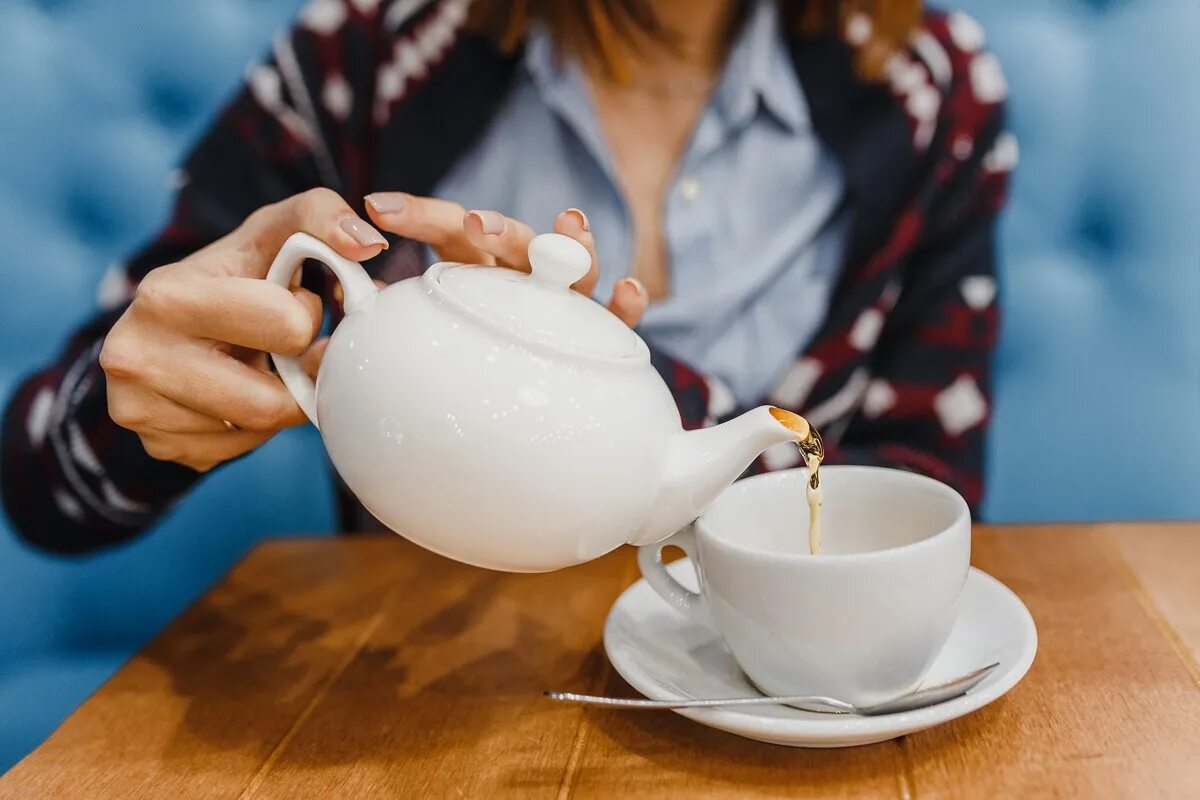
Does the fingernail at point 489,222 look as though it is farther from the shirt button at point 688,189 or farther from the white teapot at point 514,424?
the shirt button at point 688,189

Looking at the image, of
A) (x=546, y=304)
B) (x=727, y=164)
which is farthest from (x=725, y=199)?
(x=546, y=304)

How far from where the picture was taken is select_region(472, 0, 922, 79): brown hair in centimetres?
121

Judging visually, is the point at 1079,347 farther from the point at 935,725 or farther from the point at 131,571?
the point at 131,571

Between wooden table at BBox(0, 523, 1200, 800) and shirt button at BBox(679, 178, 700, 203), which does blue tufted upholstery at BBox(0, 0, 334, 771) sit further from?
shirt button at BBox(679, 178, 700, 203)

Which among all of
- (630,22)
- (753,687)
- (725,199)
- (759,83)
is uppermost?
(630,22)

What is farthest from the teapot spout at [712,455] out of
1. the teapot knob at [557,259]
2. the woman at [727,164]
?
the woman at [727,164]

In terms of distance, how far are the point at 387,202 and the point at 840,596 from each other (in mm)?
381

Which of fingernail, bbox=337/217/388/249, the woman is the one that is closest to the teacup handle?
fingernail, bbox=337/217/388/249

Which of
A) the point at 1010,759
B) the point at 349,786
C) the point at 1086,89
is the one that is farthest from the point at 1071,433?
the point at 349,786

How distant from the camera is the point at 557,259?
1.90ft

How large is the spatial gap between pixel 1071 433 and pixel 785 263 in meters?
0.40

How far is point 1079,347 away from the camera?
125 centimetres

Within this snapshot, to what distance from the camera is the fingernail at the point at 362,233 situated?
616 millimetres

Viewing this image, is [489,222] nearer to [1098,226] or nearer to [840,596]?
[840,596]
